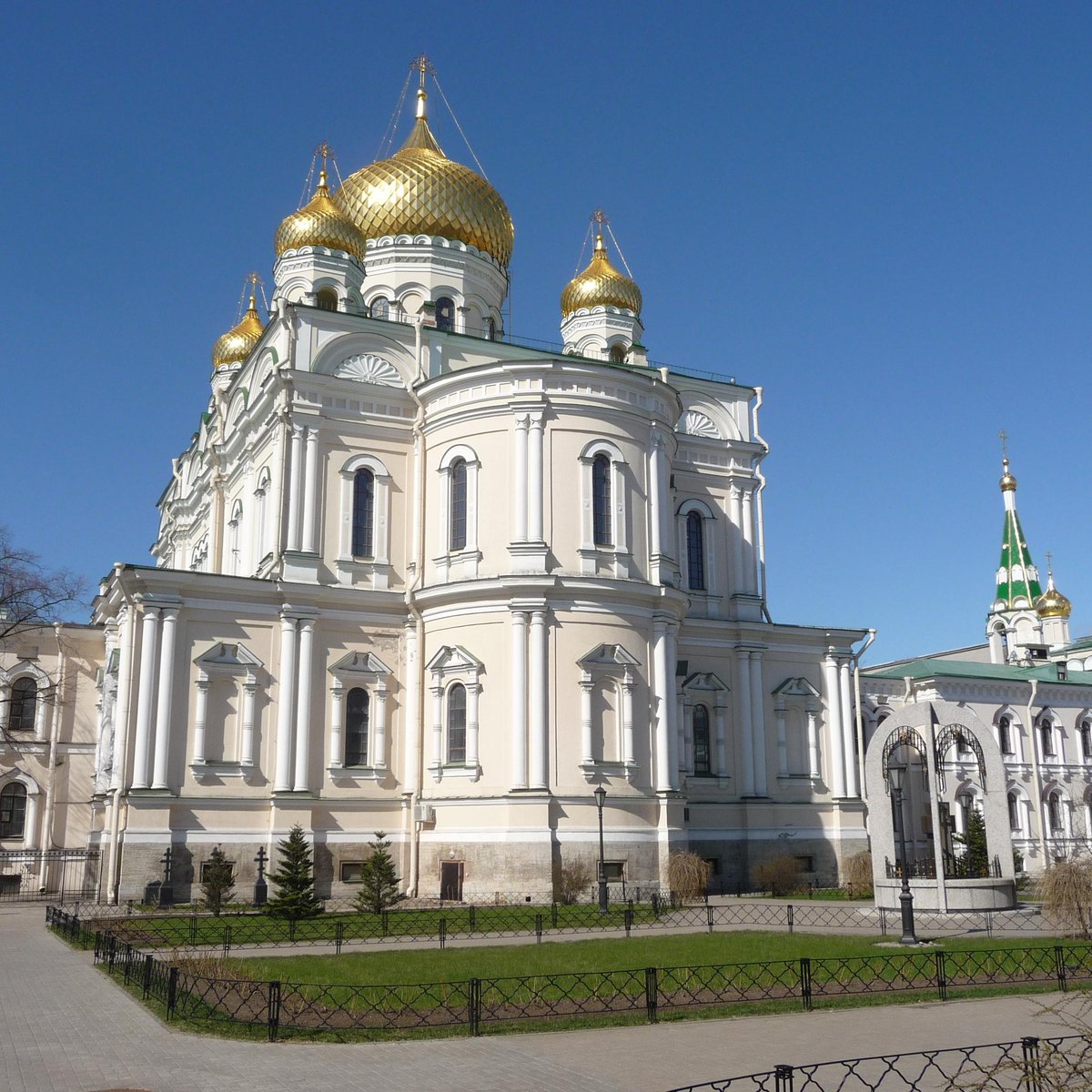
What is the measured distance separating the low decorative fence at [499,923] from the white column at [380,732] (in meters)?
4.31

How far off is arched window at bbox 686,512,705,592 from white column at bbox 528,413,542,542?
713 centimetres

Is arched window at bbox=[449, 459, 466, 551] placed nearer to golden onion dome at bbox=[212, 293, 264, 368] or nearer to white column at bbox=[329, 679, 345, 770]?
white column at bbox=[329, 679, 345, 770]

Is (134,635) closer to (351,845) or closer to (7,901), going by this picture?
(351,845)

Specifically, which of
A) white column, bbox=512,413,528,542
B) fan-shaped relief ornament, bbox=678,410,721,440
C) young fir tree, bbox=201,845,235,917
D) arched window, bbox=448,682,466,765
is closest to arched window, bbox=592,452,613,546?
white column, bbox=512,413,528,542

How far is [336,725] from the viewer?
27969 mm

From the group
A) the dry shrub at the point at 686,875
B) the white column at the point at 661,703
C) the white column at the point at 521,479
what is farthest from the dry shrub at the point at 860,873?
the white column at the point at 521,479

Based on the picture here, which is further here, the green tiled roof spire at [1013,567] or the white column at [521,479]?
the green tiled roof spire at [1013,567]

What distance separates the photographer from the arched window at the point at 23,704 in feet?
122

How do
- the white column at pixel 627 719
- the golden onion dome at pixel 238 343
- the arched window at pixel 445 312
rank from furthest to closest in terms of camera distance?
the golden onion dome at pixel 238 343 < the arched window at pixel 445 312 < the white column at pixel 627 719

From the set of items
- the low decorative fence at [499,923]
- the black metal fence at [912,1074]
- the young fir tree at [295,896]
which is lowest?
the black metal fence at [912,1074]

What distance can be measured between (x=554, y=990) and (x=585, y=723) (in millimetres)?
13331

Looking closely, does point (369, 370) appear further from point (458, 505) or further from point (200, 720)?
point (200, 720)

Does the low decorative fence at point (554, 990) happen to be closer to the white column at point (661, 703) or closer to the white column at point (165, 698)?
the white column at point (165, 698)

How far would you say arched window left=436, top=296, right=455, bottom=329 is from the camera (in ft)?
118
